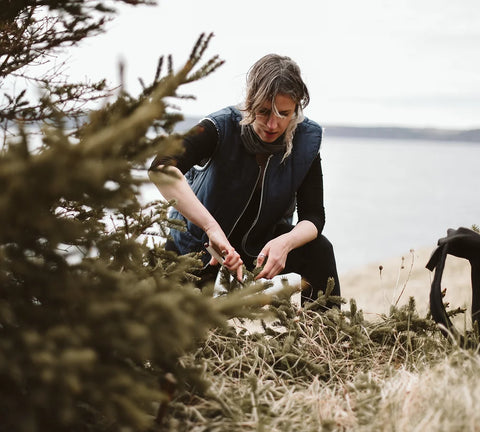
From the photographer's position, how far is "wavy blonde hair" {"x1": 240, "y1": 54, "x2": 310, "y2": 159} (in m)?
3.26

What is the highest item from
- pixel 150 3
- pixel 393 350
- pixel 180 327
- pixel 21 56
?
pixel 150 3

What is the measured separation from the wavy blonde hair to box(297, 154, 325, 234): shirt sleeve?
351mm

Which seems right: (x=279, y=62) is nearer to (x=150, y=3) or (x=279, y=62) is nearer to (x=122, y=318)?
(x=150, y=3)

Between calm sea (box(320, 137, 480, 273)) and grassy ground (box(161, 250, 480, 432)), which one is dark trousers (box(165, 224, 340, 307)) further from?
calm sea (box(320, 137, 480, 273))

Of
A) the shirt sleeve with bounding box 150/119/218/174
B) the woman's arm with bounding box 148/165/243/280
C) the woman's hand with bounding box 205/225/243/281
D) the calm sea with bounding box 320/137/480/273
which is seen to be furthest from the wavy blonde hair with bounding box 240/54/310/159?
the calm sea with bounding box 320/137/480/273

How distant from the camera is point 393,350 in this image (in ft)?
8.52

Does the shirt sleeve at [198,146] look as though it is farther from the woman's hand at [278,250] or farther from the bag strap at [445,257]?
the bag strap at [445,257]

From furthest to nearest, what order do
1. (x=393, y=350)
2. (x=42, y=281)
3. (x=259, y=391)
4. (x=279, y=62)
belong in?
(x=279, y=62) → (x=393, y=350) → (x=259, y=391) → (x=42, y=281)

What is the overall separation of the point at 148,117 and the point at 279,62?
2.32m

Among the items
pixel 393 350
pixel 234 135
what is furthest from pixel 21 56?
pixel 393 350

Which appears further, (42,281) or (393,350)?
(393,350)

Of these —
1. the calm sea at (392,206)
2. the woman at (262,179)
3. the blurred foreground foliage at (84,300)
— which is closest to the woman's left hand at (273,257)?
the woman at (262,179)

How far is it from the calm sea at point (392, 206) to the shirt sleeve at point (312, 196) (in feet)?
69.1

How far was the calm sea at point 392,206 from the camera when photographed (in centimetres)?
3912
